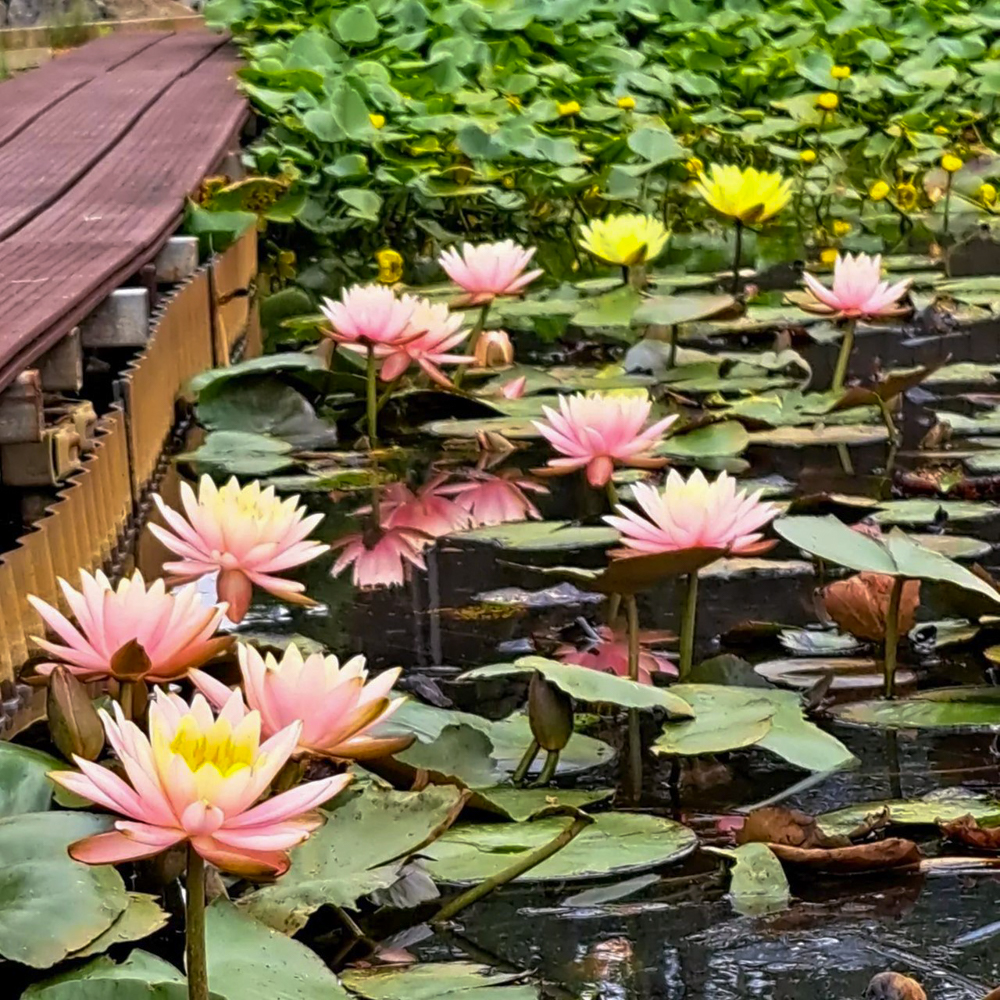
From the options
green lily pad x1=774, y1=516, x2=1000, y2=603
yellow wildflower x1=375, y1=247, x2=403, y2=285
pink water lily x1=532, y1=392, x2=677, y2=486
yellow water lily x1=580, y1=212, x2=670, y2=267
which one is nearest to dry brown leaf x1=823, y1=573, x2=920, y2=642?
green lily pad x1=774, y1=516, x2=1000, y2=603

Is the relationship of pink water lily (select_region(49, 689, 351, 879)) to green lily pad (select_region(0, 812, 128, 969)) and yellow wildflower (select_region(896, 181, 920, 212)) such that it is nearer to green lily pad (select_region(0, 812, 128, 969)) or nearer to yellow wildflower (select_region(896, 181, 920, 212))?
green lily pad (select_region(0, 812, 128, 969))

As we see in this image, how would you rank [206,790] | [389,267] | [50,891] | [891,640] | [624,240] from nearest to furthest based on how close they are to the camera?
[206,790]
[50,891]
[891,640]
[624,240]
[389,267]

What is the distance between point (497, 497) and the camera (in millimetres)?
2203

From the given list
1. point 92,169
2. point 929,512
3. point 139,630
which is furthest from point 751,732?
point 92,169

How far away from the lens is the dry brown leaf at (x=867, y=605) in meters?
1.58

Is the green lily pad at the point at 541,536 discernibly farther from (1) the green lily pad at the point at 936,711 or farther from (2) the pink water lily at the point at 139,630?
(2) the pink water lily at the point at 139,630

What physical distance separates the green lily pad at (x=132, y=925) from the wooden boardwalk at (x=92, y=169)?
2.63 feet

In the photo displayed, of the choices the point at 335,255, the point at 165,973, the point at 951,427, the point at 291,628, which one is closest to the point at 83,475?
the point at 291,628

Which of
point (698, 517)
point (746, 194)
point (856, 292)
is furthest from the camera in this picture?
point (746, 194)

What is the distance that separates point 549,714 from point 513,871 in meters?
0.16

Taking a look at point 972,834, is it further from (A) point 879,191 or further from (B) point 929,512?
(A) point 879,191

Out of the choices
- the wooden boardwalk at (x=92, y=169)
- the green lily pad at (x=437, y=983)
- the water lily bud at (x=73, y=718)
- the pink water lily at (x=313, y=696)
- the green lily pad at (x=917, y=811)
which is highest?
the wooden boardwalk at (x=92, y=169)

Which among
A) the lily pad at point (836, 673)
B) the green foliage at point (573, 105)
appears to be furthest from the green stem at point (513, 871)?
the green foliage at point (573, 105)

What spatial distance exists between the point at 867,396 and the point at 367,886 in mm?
1477
